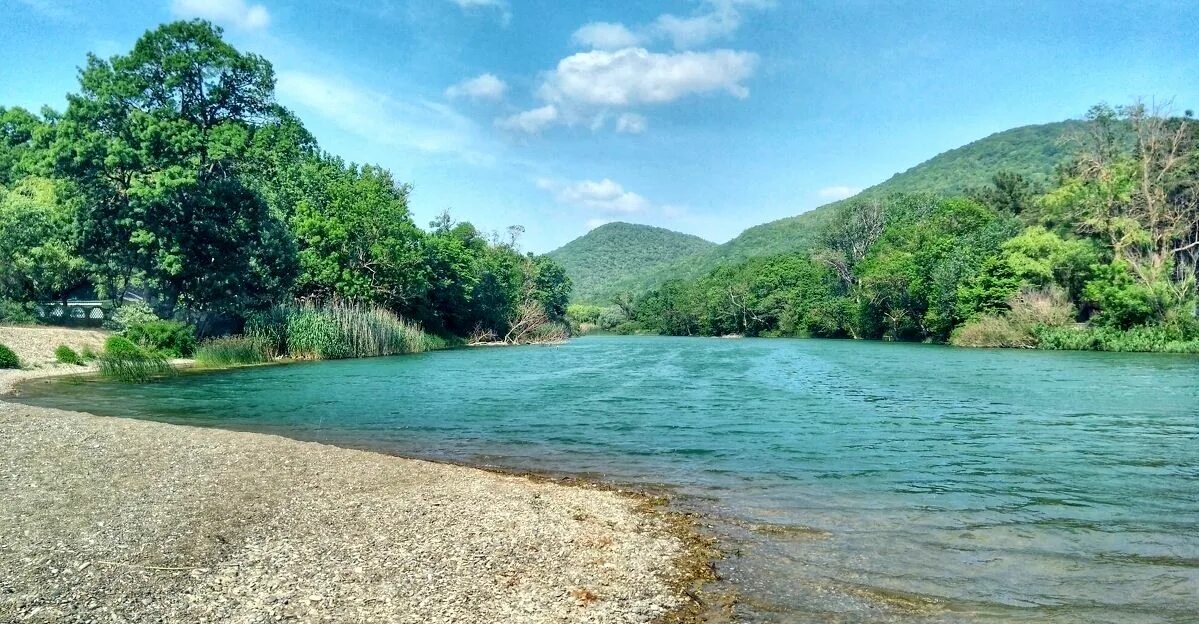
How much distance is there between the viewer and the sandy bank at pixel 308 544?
541 cm

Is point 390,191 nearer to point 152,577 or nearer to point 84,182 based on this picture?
point 84,182

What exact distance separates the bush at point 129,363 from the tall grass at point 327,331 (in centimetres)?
857

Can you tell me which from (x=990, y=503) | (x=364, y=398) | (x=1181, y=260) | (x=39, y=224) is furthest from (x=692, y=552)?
(x=1181, y=260)

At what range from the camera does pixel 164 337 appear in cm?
3362

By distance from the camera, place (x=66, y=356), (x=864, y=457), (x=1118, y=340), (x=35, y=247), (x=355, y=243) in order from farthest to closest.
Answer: (x=355, y=243) → (x=1118, y=340) → (x=35, y=247) → (x=66, y=356) → (x=864, y=457)

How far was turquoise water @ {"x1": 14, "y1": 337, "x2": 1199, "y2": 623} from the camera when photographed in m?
6.37

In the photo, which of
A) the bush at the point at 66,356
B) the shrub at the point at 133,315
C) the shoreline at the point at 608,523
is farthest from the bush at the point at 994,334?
the bush at the point at 66,356

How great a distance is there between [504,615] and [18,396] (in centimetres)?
2125

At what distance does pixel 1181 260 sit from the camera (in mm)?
53750

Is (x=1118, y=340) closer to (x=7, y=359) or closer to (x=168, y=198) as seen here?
(x=168, y=198)

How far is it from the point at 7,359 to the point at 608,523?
29.9 meters

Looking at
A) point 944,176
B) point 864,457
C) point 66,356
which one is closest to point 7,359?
point 66,356

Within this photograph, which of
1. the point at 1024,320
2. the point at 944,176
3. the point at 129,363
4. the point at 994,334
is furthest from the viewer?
the point at 944,176

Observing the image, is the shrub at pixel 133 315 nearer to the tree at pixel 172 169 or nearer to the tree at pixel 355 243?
the tree at pixel 172 169
